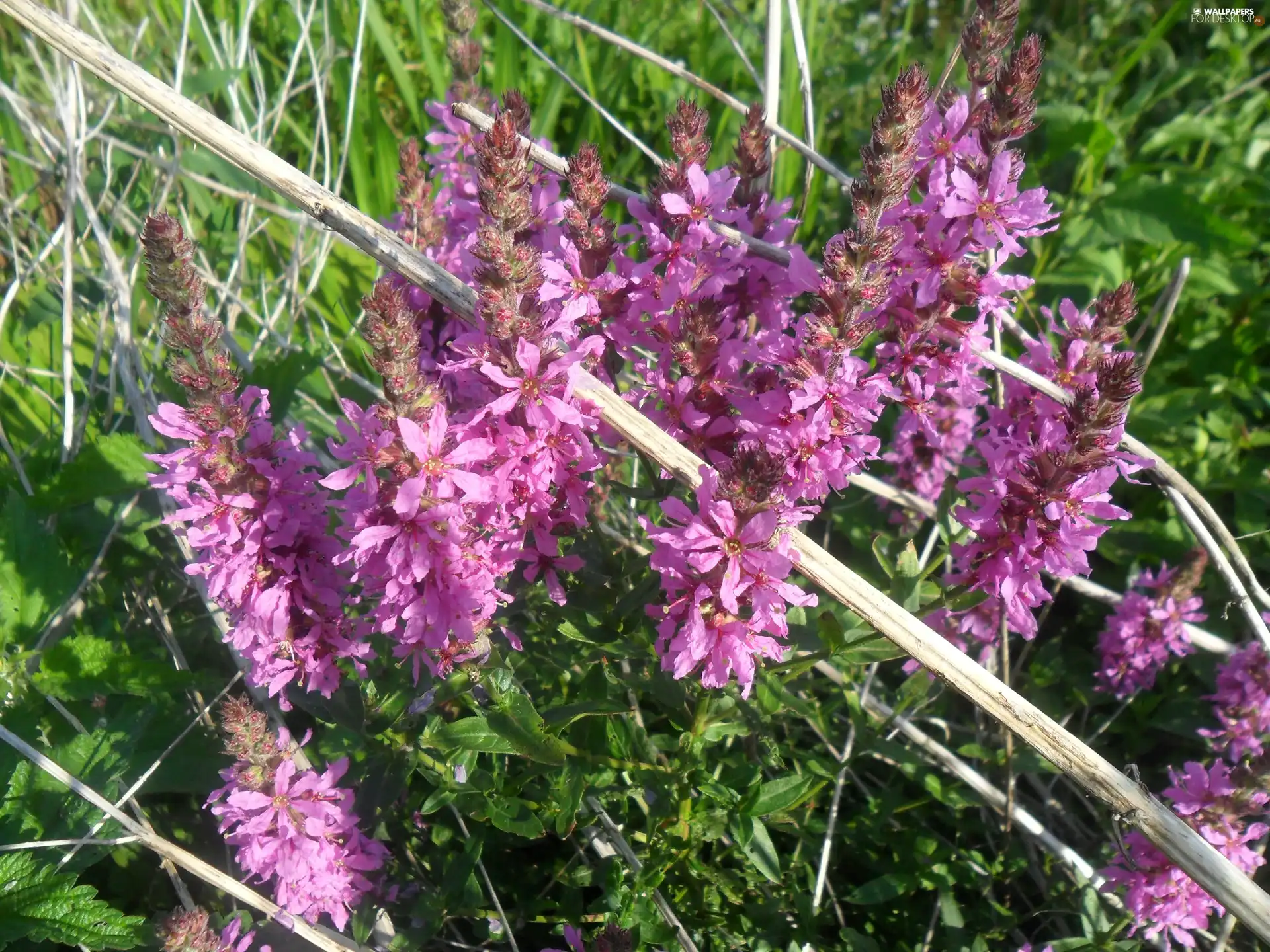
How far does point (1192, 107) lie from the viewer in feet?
19.6

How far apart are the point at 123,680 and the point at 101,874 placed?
0.96 m

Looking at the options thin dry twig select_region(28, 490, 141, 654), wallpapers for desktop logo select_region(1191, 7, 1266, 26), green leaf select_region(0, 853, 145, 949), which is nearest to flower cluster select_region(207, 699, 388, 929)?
green leaf select_region(0, 853, 145, 949)

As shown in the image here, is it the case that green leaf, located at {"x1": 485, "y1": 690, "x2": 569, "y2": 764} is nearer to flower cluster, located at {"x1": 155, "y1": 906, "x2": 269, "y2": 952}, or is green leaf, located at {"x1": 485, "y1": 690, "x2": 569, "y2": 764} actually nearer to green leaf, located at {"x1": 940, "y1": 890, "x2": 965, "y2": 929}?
flower cluster, located at {"x1": 155, "y1": 906, "x2": 269, "y2": 952}

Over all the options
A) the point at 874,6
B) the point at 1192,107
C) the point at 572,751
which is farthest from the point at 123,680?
the point at 874,6

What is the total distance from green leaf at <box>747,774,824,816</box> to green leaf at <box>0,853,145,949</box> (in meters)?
1.66

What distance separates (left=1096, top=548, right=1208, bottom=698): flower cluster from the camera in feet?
11.8

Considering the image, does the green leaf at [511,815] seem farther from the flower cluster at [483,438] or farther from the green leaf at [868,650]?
the green leaf at [868,650]

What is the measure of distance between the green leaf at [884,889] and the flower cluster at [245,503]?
5.95ft

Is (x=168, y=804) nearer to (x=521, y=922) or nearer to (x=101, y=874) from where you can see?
(x=101, y=874)

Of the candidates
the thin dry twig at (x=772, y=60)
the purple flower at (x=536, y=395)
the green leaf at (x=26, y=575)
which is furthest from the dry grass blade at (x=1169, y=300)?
the green leaf at (x=26, y=575)

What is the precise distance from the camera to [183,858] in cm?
252

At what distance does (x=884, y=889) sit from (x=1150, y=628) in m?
1.49

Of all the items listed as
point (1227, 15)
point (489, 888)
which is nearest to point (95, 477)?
point (489, 888)

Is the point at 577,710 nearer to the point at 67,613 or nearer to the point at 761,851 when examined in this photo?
the point at 761,851
